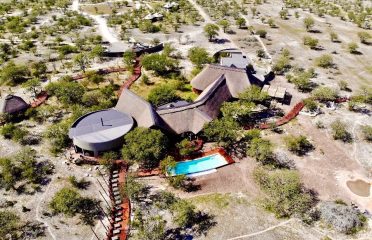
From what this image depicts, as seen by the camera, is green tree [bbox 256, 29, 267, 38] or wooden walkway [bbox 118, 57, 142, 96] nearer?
wooden walkway [bbox 118, 57, 142, 96]

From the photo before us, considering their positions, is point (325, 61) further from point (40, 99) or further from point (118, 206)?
point (40, 99)

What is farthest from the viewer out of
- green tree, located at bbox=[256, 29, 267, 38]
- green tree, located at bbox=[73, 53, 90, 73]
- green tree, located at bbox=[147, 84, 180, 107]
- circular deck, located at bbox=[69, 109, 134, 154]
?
green tree, located at bbox=[256, 29, 267, 38]

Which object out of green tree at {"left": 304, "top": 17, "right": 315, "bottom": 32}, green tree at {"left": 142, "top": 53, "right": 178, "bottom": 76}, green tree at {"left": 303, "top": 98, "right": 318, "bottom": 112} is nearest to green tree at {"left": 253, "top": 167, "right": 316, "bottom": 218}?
green tree at {"left": 303, "top": 98, "right": 318, "bottom": 112}

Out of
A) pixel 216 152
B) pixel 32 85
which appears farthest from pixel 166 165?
pixel 32 85

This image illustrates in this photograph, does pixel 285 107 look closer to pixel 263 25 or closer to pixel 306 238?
pixel 306 238

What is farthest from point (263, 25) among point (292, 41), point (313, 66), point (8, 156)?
point (8, 156)


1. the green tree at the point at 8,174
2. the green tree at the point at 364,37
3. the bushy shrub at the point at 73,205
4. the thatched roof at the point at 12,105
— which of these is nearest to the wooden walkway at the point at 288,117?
the bushy shrub at the point at 73,205

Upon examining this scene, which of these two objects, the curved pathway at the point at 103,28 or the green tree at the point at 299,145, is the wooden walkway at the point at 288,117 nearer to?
the green tree at the point at 299,145

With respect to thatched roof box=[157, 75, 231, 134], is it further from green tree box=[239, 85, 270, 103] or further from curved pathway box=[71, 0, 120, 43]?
curved pathway box=[71, 0, 120, 43]
